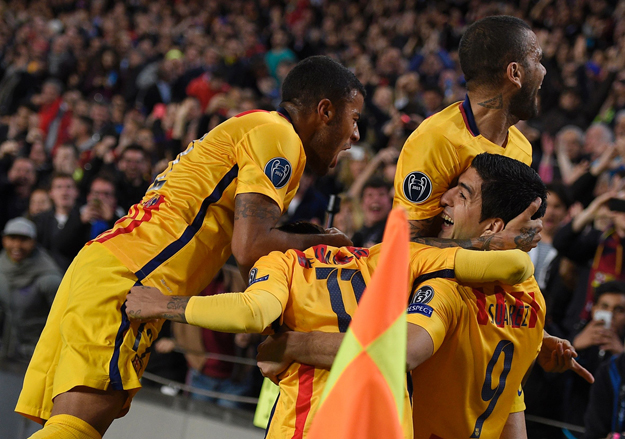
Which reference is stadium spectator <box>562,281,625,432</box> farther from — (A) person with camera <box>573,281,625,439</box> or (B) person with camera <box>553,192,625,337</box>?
(B) person with camera <box>553,192,625,337</box>

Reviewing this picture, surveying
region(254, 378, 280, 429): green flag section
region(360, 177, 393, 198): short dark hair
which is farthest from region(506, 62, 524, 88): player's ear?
region(360, 177, 393, 198): short dark hair

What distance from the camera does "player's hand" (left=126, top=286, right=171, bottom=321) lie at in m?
2.62

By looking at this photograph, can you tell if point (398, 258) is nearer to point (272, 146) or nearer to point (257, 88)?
point (272, 146)

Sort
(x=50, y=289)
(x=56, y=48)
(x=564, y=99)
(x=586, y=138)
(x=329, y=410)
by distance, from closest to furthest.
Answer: (x=329, y=410) < (x=50, y=289) < (x=586, y=138) < (x=564, y=99) < (x=56, y=48)

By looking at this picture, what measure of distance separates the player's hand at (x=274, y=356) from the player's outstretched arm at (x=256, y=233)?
55cm

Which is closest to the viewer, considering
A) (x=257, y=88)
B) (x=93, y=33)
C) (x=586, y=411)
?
(x=586, y=411)

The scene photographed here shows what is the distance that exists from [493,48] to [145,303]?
68.2 inches

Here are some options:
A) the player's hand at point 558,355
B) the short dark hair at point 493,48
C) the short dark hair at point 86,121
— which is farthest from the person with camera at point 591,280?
the short dark hair at point 86,121

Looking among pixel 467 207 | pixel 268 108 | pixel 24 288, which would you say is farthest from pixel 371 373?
pixel 268 108

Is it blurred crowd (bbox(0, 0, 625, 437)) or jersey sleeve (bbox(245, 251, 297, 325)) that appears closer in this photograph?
jersey sleeve (bbox(245, 251, 297, 325))

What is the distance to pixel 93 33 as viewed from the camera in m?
16.2

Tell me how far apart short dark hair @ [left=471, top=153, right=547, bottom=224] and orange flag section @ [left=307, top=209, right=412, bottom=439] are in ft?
3.06

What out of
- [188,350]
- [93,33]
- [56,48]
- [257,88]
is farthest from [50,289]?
[93,33]

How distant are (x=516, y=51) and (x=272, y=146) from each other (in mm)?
1077
